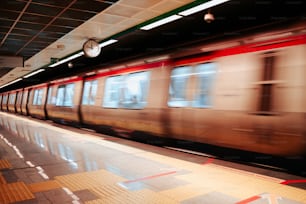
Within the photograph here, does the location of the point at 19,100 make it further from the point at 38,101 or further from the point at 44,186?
the point at 44,186

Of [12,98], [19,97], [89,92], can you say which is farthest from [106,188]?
[12,98]

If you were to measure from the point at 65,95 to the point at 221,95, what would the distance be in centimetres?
977

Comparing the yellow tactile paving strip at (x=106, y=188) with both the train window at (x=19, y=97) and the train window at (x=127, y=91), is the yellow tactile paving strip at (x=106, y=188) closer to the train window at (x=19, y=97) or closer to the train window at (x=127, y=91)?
the train window at (x=127, y=91)

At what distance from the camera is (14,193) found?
363 centimetres

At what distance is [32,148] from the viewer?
684 centimetres

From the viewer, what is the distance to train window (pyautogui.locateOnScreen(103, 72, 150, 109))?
7688 millimetres

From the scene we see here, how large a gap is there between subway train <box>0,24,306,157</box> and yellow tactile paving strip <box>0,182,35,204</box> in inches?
134

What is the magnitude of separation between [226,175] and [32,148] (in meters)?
4.71

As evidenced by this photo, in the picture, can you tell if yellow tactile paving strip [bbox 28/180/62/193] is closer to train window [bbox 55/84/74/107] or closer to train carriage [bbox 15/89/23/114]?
train window [bbox 55/84/74/107]

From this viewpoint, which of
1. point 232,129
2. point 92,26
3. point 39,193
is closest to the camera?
point 39,193

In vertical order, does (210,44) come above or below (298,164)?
above

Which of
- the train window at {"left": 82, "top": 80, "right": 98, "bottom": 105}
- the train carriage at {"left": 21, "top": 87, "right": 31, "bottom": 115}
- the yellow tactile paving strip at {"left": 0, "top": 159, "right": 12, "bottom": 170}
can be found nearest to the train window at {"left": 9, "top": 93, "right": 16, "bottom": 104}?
the train carriage at {"left": 21, "top": 87, "right": 31, "bottom": 115}

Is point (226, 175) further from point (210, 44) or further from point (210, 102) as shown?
point (210, 44)

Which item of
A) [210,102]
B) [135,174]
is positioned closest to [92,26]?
[210,102]
